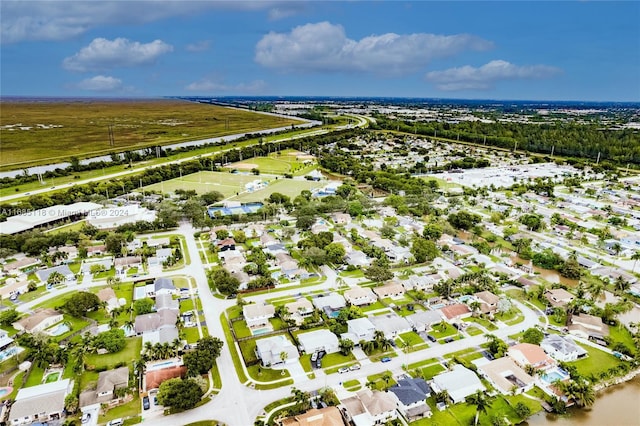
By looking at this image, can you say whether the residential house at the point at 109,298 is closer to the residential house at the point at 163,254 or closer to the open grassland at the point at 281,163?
the residential house at the point at 163,254

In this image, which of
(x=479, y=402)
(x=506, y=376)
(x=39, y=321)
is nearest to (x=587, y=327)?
(x=506, y=376)

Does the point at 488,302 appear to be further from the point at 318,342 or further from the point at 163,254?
the point at 163,254

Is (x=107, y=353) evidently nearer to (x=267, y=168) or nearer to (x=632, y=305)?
(x=632, y=305)

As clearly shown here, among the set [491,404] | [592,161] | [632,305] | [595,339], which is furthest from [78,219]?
[592,161]

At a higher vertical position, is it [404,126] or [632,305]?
[404,126]

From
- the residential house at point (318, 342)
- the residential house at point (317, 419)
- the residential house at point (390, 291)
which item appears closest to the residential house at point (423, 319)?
the residential house at point (390, 291)
